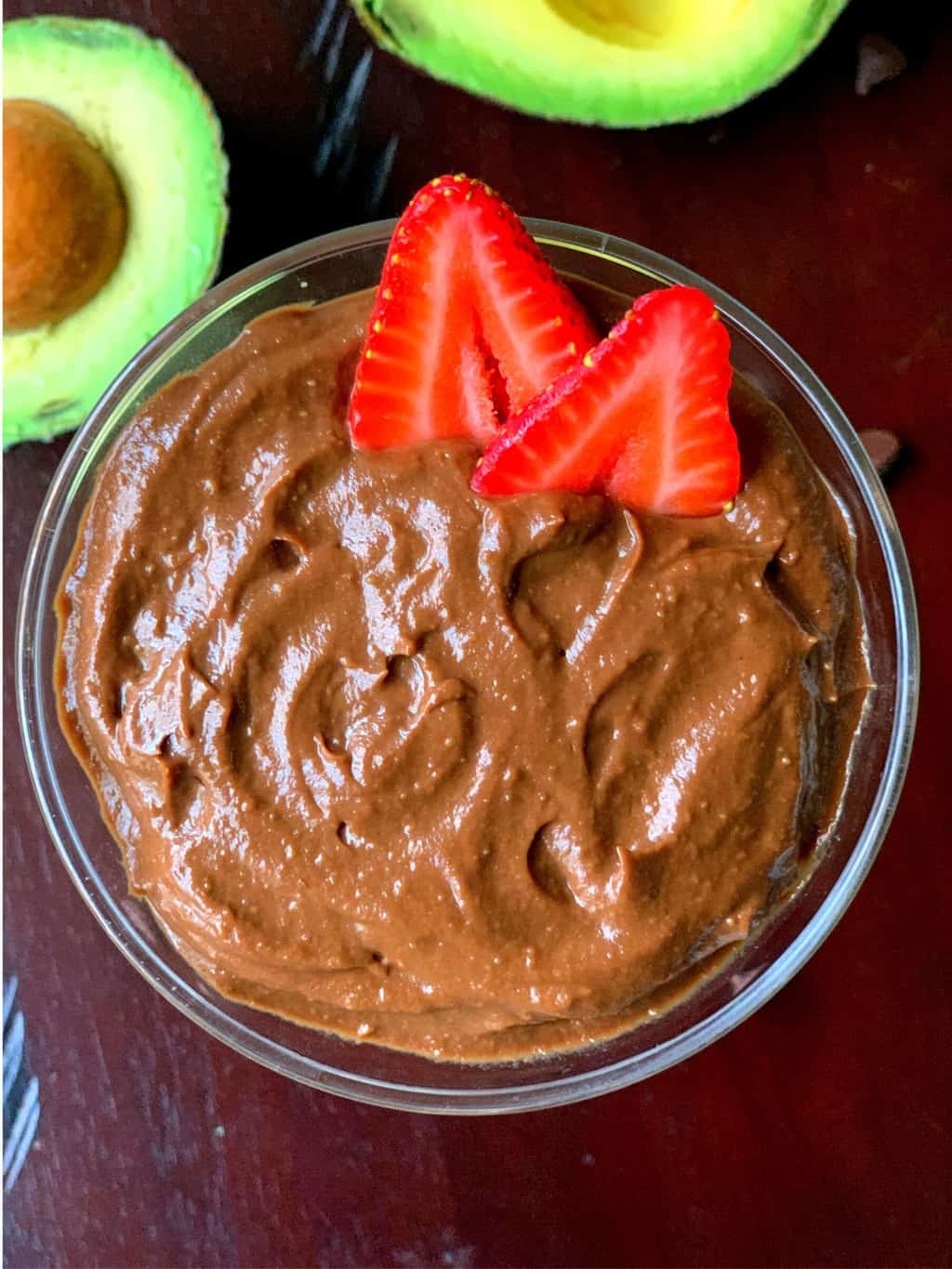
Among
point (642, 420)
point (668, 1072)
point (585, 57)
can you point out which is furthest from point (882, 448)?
point (668, 1072)

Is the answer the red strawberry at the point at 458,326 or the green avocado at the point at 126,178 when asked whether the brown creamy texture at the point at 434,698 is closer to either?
the red strawberry at the point at 458,326

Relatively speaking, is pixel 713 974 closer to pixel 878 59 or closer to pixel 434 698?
pixel 434 698

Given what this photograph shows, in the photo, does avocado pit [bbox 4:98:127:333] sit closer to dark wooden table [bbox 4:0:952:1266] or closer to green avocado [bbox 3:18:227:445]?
green avocado [bbox 3:18:227:445]

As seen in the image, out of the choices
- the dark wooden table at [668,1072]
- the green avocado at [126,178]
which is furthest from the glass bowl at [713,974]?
the dark wooden table at [668,1072]

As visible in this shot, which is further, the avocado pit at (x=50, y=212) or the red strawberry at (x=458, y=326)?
the avocado pit at (x=50, y=212)

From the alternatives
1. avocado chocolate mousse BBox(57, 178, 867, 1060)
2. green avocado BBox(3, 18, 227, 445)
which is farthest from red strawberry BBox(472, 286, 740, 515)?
green avocado BBox(3, 18, 227, 445)

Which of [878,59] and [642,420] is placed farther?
[878,59]

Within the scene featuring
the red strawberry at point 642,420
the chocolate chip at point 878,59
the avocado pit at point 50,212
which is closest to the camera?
the red strawberry at point 642,420

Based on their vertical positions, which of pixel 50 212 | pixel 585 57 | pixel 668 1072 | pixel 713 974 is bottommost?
pixel 668 1072
